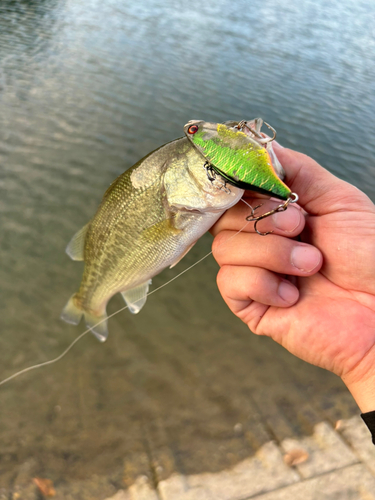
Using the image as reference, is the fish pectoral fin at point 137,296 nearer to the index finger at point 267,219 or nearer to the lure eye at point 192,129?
the index finger at point 267,219

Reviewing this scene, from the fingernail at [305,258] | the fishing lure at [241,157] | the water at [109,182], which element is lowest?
the water at [109,182]

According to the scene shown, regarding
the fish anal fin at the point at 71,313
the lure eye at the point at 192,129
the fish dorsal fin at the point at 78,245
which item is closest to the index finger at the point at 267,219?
the lure eye at the point at 192,129

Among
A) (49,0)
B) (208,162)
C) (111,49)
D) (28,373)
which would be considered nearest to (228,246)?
(208,162)

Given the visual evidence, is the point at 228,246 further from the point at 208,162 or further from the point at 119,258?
the point at 119,258

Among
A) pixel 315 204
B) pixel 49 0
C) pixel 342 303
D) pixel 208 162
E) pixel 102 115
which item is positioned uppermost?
pixel 49 0

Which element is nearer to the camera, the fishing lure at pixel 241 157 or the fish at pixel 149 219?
the fishing lure at pixel 241 157

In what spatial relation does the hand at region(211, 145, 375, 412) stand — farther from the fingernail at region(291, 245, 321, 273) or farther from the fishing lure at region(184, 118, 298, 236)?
the fishing lure at region(184, 118, 298, 236)
